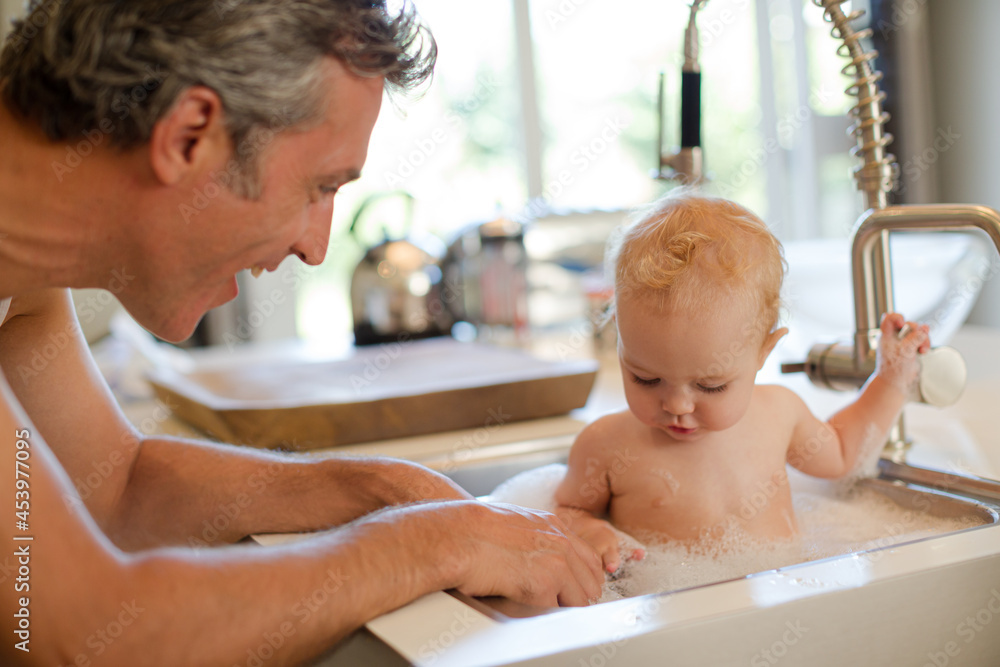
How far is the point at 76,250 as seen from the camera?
0.71 metres

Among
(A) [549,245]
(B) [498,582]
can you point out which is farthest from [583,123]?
(B) [498,582]

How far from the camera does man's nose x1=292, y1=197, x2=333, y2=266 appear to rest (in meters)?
0.74

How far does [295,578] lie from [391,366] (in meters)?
1.07

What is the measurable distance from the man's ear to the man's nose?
0.33 feet

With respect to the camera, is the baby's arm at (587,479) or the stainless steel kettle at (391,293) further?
the stainless steel kettle at (391,293)

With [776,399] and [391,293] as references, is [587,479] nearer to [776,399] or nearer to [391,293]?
[776,399]

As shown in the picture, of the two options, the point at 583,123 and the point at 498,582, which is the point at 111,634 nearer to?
the point at 498,582

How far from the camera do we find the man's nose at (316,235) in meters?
0.74

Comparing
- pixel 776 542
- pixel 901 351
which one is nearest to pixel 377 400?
pixel 776 542

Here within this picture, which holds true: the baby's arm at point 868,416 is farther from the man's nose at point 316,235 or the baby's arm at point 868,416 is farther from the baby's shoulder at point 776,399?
the man's nose at point 316,235

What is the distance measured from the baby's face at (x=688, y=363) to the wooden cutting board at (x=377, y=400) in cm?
40

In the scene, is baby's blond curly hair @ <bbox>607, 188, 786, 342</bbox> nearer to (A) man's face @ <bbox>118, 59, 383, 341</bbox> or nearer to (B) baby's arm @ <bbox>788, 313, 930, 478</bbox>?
(B) baby's arm @ <bbox>788, 313, 930, 478</bbox>

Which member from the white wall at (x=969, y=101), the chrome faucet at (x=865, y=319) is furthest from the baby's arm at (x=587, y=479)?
the white wall at (x=969, y=101)

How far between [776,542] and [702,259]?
1.00 feet
